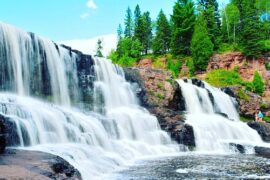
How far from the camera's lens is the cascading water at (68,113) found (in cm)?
1692

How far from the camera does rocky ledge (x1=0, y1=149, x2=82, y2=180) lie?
425 inches

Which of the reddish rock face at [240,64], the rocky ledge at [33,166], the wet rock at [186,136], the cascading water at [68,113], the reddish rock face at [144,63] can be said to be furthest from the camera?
the reddish rock face at [144,63]

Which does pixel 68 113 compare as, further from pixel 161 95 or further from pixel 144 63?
pixel 144 63

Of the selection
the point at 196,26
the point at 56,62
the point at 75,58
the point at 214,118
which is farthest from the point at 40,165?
the point at 196,26

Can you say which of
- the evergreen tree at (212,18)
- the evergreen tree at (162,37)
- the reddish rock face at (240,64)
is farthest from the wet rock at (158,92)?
the evergreen tree at (162,37)

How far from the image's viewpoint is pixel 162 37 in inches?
2739

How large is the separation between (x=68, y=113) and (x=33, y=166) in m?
9.14

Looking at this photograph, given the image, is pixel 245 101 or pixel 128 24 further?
pixel 128 24

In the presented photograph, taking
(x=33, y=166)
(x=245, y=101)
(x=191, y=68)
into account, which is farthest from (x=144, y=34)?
(x=33, y=166)

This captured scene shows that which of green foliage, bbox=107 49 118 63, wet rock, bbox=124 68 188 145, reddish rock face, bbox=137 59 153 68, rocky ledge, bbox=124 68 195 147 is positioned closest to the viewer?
rocky ledge, bbox=124 68 195 147

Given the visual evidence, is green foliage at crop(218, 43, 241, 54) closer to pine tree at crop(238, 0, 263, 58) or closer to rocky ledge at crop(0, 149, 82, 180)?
pine tree at crop(238, 0, 263, 58)

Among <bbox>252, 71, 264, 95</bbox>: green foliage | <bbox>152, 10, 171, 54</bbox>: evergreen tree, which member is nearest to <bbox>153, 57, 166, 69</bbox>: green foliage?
<bbox>152, 10, 171, 54</bbox>: evergreen tree

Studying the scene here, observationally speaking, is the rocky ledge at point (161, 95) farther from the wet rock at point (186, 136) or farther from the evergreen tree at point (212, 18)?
the evergreen tree at point (212, 18)

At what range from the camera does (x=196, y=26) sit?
61188 mm
